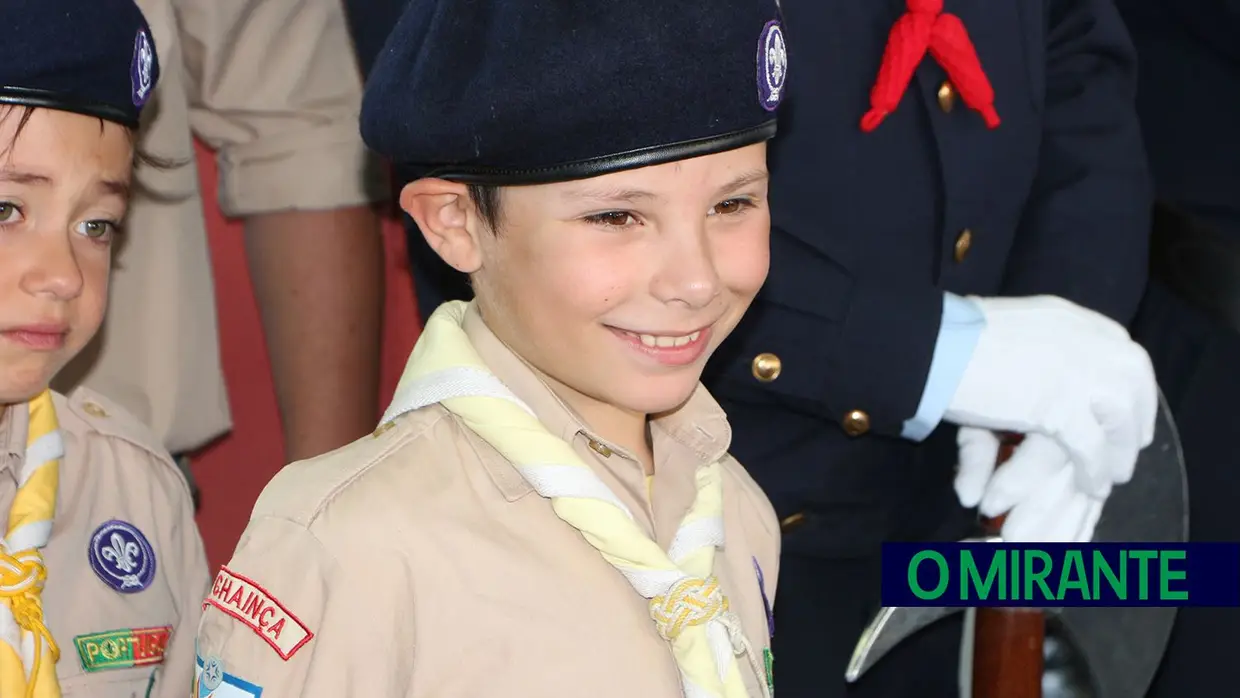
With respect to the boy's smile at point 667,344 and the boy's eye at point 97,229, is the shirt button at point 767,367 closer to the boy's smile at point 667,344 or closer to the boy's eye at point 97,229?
the boy's smile at point 667,344

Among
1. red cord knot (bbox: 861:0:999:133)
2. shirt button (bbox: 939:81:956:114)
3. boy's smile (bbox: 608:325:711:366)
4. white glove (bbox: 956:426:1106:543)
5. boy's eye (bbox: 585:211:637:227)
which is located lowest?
white glove (bbox: 956:426:1106:543)

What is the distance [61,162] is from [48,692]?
0.45 meters

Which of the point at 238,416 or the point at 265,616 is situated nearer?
the point at 265,616

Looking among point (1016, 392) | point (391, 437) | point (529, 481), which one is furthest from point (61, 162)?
point (1016, 392)

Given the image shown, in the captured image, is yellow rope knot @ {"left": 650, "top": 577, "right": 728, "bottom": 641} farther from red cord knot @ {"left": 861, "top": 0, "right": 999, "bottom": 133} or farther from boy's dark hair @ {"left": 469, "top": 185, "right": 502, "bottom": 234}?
red cord knot @ {"left": 861, "top": 0, "right": 999, "bottom": 133}

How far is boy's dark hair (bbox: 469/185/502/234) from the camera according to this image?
1.21m

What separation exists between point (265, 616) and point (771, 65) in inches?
22.7

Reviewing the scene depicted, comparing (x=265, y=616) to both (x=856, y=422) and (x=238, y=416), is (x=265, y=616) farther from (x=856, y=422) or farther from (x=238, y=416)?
(x=238, y=416)

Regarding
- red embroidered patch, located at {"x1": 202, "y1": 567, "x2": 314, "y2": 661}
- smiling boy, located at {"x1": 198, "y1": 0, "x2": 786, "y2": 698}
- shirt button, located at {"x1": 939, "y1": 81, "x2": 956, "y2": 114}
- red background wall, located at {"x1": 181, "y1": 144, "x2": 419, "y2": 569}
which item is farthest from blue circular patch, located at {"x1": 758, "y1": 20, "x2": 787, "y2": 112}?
red background wall, located at {"x1": 181, "y1": 144, "x2": 419, "y2": 569}

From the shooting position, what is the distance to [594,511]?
121 centimetres

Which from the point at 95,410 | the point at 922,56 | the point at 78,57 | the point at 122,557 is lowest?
the point at 122,557

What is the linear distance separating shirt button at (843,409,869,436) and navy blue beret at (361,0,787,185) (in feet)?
1.43

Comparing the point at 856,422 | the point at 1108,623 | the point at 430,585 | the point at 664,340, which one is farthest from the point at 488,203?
the point at 1108,623

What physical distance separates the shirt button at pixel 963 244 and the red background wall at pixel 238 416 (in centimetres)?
77
